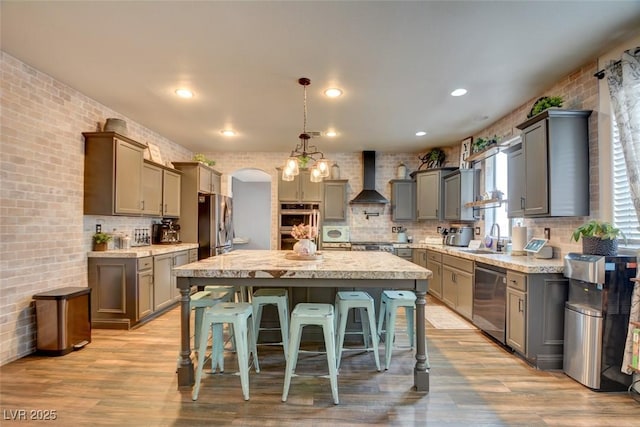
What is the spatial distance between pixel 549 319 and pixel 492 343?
0.80 m

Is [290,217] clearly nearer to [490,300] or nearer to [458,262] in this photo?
[458,262]

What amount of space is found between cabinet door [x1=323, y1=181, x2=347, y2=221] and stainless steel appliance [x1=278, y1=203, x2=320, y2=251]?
236mm

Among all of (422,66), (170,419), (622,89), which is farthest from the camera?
(422,66)

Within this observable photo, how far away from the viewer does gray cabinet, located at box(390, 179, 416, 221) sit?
635cm

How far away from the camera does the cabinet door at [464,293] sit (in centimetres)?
398

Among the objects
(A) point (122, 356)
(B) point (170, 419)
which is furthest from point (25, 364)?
(B) point (170, 419)

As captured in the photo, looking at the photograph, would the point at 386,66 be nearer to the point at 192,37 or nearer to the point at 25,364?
the point at 192,37

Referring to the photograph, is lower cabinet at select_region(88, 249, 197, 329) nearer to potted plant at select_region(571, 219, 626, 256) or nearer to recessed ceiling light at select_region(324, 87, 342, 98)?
recessed ceiling light at select_region(324, 87, 342, 98)

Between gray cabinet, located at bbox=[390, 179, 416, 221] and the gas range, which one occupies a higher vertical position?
gray cabinet, located at bbox=[390, 179, 416, 221]

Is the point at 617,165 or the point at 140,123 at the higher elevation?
the point at 140,123

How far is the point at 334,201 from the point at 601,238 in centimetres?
440

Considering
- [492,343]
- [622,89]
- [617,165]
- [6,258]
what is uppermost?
[622,89]

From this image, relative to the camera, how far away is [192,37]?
2492 mm

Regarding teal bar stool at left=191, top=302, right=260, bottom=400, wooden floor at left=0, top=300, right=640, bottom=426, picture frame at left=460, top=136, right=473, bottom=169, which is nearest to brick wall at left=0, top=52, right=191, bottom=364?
wooden floor at left=0, top=300, right=640, bottom=426
